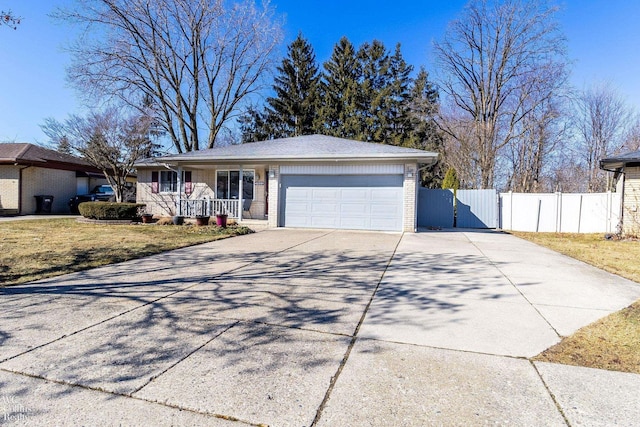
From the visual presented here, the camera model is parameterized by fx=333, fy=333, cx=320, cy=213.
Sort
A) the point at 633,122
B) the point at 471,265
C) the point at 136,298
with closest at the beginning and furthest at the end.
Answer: the point at 136,298 < the point at 471,265 < the point at 633,122

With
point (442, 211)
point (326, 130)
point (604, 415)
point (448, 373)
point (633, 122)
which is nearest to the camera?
point (604, 415)

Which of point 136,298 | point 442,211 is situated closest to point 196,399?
point 136,298

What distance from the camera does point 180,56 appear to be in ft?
69.4

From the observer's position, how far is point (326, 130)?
96.5ft

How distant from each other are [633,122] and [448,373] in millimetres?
28932

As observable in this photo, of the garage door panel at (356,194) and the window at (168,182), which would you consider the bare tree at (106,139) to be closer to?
the window at (168,182)

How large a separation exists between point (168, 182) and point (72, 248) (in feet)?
31.6

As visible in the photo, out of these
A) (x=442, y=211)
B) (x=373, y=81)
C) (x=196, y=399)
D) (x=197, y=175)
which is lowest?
(x=196, y=399)

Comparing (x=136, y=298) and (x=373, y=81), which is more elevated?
(x=373, y=81)

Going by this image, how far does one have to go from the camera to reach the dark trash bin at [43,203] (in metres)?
18.3

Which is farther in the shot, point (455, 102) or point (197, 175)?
point (455, 102)

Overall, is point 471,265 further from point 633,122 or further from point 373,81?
point 373,81

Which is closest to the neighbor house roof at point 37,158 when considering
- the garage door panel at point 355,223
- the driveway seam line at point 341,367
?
the garage door panel at point 355,223

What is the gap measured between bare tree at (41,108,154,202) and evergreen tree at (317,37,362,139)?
16003mm
